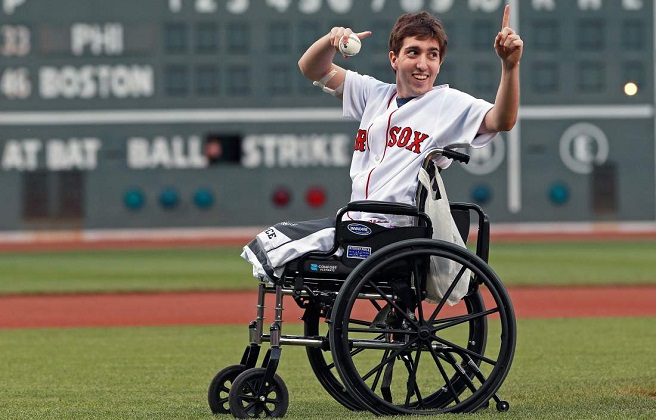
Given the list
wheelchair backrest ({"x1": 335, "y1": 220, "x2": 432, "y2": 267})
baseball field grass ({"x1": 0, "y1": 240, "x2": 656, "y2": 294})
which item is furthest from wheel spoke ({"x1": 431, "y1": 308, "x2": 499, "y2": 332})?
baseball field grass ({"x1": 0, "y1": 240, "x2": 656, "y2": 294})

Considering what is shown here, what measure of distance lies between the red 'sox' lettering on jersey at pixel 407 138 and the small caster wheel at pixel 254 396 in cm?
113

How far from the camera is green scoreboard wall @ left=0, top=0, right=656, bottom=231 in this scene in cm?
3425

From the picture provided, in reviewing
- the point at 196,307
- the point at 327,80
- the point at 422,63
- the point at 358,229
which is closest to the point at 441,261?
the point at 358,229

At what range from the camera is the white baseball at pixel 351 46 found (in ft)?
19.0

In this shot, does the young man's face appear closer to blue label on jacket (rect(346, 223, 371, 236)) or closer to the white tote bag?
the white tote bag

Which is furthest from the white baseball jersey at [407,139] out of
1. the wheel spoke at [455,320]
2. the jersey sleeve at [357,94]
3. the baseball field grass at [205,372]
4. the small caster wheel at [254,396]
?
the baseball field grass at [205,372]

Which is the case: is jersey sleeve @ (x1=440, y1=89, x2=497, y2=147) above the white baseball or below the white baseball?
below

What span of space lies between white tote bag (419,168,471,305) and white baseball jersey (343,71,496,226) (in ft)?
0.41

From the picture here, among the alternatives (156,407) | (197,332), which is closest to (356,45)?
(156,407)

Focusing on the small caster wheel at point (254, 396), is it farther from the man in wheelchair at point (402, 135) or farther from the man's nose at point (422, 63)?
the man's nose at point (422, 63)

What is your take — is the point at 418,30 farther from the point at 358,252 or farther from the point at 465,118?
the point at 358,252

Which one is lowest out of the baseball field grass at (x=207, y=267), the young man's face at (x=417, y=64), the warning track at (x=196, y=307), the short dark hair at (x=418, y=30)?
the baseball field grass at (x=207, y=267)

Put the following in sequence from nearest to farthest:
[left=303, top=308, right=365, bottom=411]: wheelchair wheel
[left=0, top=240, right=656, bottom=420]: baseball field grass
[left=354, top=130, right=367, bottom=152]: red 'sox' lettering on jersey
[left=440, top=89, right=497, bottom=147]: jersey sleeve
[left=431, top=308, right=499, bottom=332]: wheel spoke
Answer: [left=431, top=308, right=499, bottom=332]: wheel spoke
[left=440, top=89, right=497, bottom=147]: jersey sleeve
[left=354, top=130, right=367, bottom=152]: red 'sox' lettering on jersey
[left=303, top=308, right=365, bottom=411]: wheelchair wheel
[left=0, top=240, right=656, bottom=420]: baseball field grass

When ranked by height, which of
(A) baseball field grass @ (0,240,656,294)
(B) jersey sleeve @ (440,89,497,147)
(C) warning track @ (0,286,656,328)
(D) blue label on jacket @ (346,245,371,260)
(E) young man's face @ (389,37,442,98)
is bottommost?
(A) baseball field grass @ (0,240,656,294)
